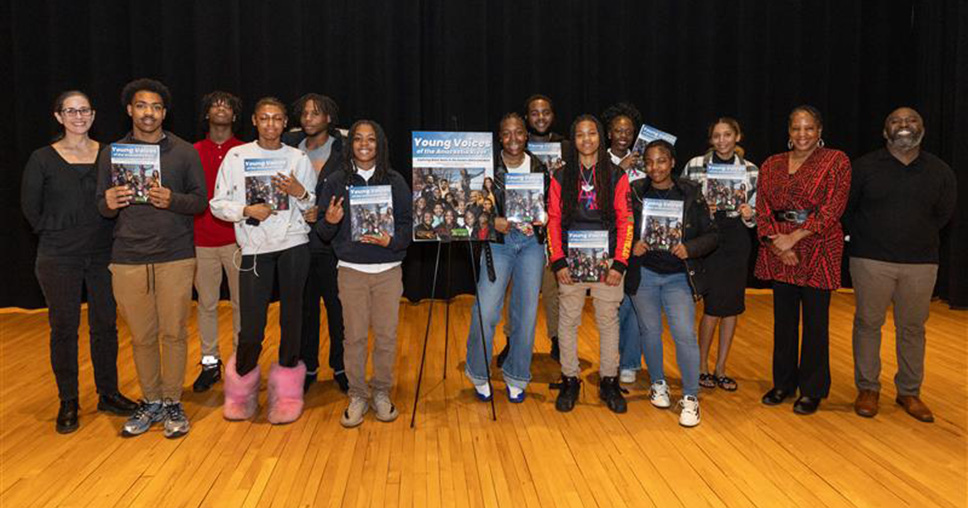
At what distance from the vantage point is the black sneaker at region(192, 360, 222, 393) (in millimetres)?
4020

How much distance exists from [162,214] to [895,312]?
3703 millimetres

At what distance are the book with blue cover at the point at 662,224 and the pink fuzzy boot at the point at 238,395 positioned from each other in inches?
85.6

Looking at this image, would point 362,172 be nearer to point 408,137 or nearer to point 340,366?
point 340,366

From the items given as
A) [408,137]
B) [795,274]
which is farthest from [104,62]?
[795,274]

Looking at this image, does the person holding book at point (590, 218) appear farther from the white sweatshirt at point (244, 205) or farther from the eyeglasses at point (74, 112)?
the eyeglasses at point (74, 112)

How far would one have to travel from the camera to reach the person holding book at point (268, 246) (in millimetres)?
3311

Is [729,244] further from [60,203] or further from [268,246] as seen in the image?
[60,203]

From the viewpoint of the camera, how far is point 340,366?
4020 millimetres

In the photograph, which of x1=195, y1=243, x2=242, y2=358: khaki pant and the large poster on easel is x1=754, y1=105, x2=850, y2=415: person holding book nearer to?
the large poster on easel

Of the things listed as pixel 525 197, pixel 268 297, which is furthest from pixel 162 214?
pixel 525 197

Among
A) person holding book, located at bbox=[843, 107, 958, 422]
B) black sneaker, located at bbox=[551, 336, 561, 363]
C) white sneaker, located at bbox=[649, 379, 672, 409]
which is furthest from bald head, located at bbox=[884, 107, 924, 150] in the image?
black sneaker, located at bbox=[551, 336, 561, 363]

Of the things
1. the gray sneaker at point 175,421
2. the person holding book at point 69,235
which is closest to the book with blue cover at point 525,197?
the gray sneaker at point 175,421

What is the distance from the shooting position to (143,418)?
11.1 feet

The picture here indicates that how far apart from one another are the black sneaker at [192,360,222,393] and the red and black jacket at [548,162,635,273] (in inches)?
84.3
